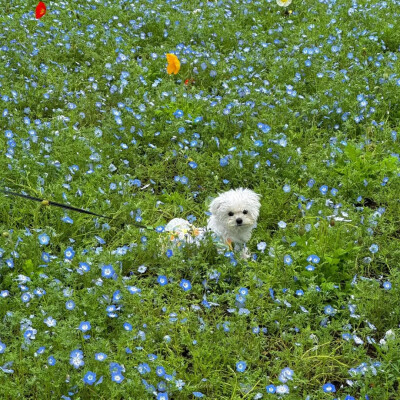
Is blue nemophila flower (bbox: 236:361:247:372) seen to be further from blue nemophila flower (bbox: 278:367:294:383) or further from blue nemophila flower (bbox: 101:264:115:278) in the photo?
blue nemophila flower (bbox: 101:264:115:278)

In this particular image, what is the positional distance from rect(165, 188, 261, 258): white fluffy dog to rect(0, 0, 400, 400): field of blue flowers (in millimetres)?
135

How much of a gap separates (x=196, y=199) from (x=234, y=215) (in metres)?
0.92

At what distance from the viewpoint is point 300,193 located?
4805 mm

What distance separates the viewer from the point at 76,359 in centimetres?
312

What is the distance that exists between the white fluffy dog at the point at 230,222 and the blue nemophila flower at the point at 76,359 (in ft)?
4.19

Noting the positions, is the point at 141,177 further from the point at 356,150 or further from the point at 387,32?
the point at 387,32

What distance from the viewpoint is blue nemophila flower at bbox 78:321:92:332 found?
11.0 ft

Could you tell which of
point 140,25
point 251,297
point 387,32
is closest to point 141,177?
point 251,297

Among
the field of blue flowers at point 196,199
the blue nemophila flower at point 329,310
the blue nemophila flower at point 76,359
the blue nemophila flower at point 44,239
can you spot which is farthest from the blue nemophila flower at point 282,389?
the blue nemophila flower at point 44,239

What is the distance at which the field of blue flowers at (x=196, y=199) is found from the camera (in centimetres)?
333

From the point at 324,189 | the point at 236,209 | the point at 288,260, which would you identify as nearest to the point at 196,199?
the point at 236,209

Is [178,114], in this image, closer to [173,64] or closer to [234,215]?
[173,64]

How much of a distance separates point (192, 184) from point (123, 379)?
2.27 m

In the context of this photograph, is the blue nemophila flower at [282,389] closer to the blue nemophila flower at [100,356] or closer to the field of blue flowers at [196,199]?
the field of blue flowers at [196,199]
